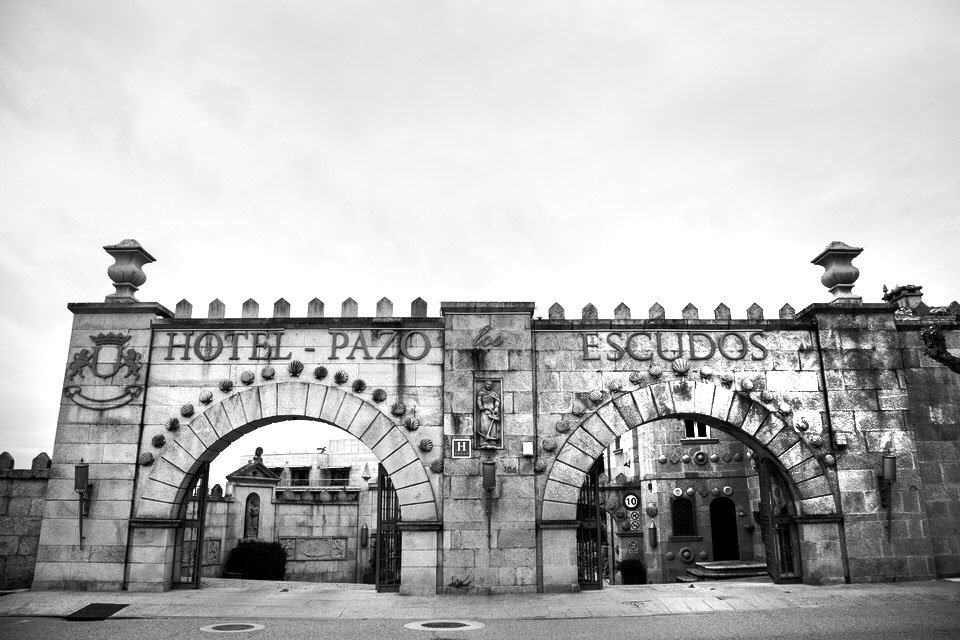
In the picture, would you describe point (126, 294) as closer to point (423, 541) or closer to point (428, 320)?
point (428, 320)

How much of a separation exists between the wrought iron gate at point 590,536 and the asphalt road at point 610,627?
256cm

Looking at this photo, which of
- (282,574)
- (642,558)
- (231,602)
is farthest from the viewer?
(642,558)

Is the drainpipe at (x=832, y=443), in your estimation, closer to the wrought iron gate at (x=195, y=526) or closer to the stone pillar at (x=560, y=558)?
the stone pillar at (x=560, y=558)

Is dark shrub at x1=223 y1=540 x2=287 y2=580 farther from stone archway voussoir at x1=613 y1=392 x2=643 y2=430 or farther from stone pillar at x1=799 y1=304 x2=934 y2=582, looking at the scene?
stone pillar at x1=799 y1=304 x2=934 y2=582

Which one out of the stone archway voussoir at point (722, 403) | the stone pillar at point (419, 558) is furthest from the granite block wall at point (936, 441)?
the stone pillar at point (419, 558)

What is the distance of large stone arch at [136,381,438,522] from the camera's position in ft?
48.0

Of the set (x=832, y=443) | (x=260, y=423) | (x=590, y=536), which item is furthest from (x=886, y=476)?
(x=260, y=423)

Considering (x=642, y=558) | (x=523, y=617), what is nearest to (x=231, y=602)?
(x=523, y=617)

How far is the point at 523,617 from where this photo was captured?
1209 centimetres

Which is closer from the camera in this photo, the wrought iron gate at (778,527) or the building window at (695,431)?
the wrought iron gate at (778,527)

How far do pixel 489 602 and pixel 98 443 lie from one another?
8.42 meters

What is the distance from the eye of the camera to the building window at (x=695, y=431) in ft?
94.3

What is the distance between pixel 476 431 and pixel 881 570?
828 centimetres

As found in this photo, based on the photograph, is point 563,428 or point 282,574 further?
point 282,574
